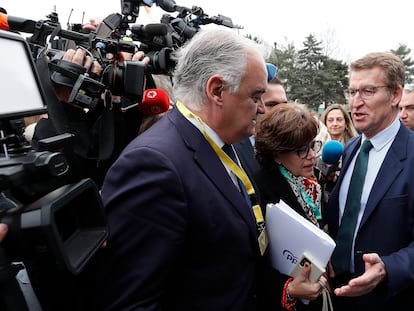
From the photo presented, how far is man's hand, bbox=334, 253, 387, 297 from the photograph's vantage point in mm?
1604

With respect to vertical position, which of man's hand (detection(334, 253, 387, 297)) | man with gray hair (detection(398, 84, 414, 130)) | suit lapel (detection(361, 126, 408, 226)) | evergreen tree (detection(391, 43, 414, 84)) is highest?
suit lapel (detection(361, 126, 408, 226))

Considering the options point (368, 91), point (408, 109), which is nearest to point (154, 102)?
point (368, 91)

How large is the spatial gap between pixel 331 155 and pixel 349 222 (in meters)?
0.57

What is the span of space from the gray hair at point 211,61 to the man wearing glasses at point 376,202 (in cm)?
101

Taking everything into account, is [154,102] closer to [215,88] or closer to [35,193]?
[215,88]

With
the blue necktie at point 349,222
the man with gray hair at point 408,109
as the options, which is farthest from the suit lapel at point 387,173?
the man with gray hair at point 408,109

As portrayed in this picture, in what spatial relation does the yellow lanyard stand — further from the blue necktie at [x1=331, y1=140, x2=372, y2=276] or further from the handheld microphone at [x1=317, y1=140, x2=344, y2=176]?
the handheld microphone at [x1=317, y1=140, x2=344, y2=176]

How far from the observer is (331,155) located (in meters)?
2.54

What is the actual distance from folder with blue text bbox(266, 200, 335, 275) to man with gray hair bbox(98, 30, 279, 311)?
9cm

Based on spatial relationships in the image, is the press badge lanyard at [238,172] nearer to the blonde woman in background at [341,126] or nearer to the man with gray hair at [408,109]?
the man with gray hair at [408,109]

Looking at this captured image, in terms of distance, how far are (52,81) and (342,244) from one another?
73.2 inches

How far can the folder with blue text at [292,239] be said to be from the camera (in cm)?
147

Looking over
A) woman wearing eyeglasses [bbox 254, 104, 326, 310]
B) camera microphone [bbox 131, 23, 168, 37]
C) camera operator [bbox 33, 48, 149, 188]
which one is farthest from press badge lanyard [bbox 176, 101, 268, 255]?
camera microphone [bbox 131, 23, 168, 37]

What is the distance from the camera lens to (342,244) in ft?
6.92
